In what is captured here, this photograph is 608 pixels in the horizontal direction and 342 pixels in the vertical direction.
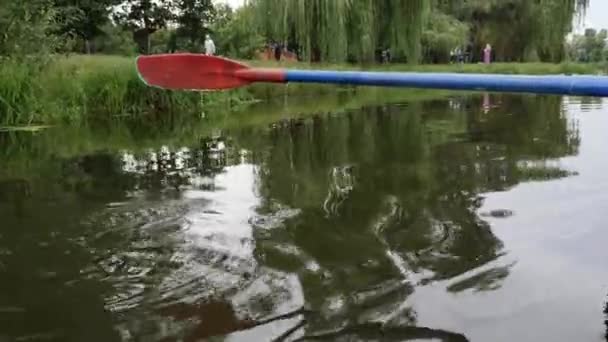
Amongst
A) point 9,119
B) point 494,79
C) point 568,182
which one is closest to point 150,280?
point 494,79

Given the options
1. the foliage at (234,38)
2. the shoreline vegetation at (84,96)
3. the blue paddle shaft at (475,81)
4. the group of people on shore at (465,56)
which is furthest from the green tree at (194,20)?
the blue paddle shaft at (475,81)

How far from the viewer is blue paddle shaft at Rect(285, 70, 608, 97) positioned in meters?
2.45

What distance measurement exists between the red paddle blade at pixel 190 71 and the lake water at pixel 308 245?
805 mm

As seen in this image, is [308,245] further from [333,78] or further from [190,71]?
[190,71]

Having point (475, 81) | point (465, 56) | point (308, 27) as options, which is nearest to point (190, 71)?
point (475, 81)

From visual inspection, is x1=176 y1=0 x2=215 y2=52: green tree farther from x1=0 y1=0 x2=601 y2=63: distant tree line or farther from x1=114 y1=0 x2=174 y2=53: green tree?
x1=114 y1=0 x2=174 y2=53: green tree

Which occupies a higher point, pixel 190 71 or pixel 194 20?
pixel 194 20

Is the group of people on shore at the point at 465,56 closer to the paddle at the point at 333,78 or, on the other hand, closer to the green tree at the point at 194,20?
the green tree at the point at 194,20

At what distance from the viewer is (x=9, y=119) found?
404 inches

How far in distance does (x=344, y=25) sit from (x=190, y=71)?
31.2 ft

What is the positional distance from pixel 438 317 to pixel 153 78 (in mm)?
2231

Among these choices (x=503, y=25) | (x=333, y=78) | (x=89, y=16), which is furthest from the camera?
(x=503, y=25)

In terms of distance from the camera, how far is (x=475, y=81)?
8.86 feet

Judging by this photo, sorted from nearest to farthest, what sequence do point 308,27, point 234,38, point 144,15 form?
point 308,27
point 144,15
point 234,38
